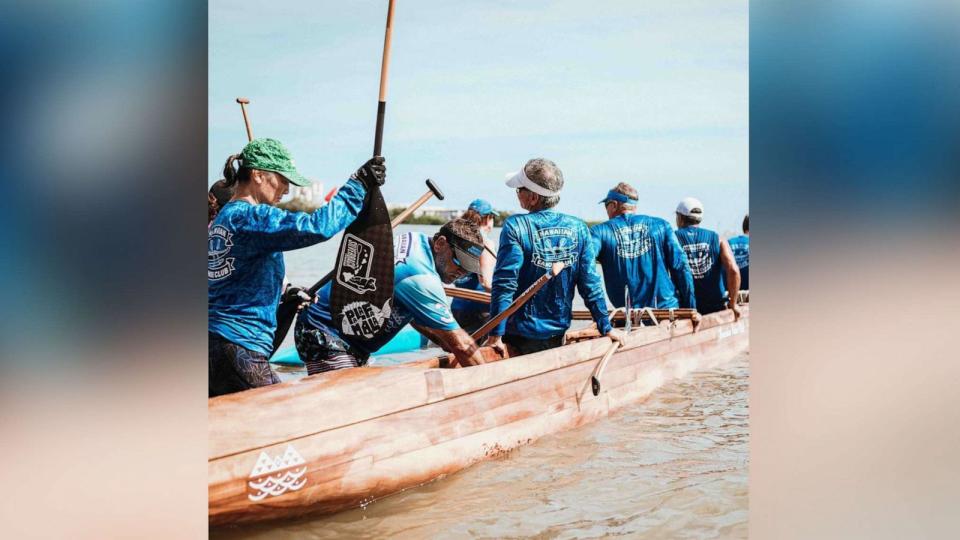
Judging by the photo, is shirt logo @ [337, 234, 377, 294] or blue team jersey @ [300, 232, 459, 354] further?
blue team jersey @ [300, 232, 459, 354]

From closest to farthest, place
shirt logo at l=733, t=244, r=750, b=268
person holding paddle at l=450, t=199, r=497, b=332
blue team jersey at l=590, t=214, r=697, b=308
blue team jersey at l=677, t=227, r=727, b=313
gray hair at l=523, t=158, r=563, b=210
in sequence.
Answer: gray hair at l=523, t=158, r=563, b=210 → person holding paddle at l=450, t=199, r=497, b=332 → blue team jersey at l=590, t=214, r=697, b=308 → blue team jersey at l=677, t=227, r=727, b=313 → shirt logo at l=733, t=244, r=750, b=268

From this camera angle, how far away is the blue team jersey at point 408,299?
366 cm

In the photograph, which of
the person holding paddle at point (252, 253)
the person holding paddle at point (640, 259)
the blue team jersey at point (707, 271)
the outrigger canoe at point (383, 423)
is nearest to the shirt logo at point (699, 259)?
the blue team jersey at point (707, 271)

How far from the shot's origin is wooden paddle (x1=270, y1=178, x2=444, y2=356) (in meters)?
3.65

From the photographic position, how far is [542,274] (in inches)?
167

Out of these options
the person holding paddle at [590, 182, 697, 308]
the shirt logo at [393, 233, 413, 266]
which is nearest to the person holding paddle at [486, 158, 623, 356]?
the person holding paddle at [590, 182, 697, 308]

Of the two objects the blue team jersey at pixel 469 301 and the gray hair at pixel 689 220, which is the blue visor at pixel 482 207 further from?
the gray hair at pixel 689 220

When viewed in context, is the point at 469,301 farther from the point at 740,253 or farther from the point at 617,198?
the point at 740,253

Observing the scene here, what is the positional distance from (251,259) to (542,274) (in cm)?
138

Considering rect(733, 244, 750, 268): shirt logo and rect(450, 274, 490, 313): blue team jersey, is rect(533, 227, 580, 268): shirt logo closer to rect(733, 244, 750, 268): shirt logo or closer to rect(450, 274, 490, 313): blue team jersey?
rect(450, 274, 490, 313): blue team jersey
